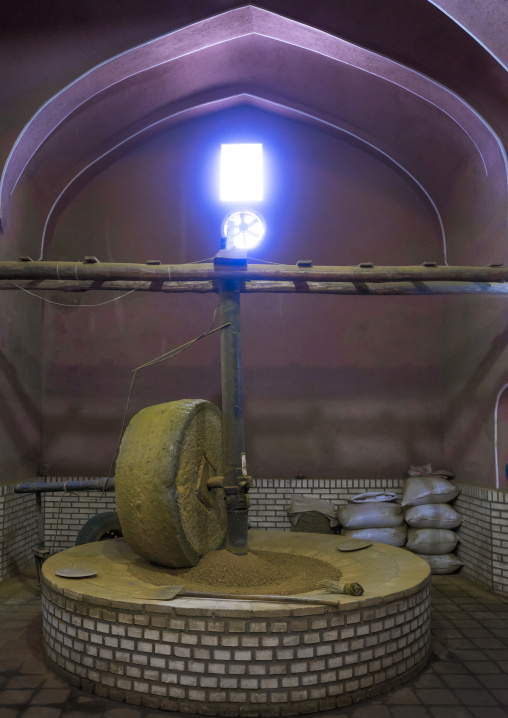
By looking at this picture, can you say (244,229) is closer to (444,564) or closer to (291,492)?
(291,492)

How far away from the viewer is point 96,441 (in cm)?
829

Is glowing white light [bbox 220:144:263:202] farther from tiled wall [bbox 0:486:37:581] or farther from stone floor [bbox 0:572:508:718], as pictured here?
stone floor [bbox 0:572:508:718]

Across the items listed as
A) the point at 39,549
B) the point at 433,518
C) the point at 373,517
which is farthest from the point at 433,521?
the point at 39,549

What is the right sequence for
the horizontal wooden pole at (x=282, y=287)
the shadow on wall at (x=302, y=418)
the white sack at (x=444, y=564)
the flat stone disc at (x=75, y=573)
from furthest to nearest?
the shadow on wall at (x=302, y=418)
the white sack at (x=444, y=564)
the horizontal wooden pole at (x=282, y=287)
the flat stone disc at (x=75, y=573)

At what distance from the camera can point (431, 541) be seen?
288 inches

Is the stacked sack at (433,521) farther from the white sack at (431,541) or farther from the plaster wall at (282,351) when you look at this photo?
the plaster wall at (282,351)

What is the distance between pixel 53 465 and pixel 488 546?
5.91 metres

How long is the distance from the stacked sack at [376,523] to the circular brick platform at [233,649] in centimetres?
309

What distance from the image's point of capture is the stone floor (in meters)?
3.71

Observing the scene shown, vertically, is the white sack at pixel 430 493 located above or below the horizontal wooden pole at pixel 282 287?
below

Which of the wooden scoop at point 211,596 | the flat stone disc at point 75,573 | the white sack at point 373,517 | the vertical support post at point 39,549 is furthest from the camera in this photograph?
the white sack at point 373,517

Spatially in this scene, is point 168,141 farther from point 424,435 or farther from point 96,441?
point 424,435

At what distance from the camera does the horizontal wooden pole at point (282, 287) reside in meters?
5.88

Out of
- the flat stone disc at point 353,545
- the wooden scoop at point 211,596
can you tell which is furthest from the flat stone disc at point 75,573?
the flat stone disc at point 353,545
